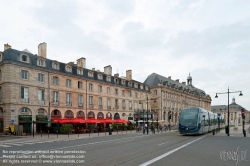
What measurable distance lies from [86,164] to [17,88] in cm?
2536

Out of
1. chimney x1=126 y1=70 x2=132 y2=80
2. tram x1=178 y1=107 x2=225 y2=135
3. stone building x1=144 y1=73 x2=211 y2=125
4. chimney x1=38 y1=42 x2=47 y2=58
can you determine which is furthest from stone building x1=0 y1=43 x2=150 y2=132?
tram x1=178 y1=107 x2=225 y2=135

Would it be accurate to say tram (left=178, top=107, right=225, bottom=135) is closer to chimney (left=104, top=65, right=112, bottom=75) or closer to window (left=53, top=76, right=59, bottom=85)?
window (left=53, top=76, right=59, bottom=85)

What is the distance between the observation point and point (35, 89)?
108 ft

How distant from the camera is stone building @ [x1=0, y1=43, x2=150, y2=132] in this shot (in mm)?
30531

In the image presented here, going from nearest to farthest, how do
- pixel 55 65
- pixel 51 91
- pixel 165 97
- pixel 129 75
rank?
pixel 51 91, pixel 55 65, pixel 129 75, pixel 165 97

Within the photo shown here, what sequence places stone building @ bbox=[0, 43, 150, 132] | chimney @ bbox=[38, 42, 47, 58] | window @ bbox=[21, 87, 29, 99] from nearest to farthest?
1. stone building @ bbox=[0, 43, 150, 132]
2. window @ bbox=[21, 87, 29, 99]
3. chimney @ bbox=[38, 42, 47, 58]

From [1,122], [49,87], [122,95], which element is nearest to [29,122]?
[1,122]

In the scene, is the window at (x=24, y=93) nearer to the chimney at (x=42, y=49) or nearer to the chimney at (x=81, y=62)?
the chimney at (x=42, y=49)

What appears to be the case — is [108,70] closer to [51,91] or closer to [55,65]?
[55,65]

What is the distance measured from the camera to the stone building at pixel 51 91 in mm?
30531

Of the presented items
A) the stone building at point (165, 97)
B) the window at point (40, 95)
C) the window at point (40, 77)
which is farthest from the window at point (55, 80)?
the stone building at point (165, 97)

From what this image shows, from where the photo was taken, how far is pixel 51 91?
35.2 metres

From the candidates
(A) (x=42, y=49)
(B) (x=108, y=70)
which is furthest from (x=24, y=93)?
(B) (x=108, y=70)

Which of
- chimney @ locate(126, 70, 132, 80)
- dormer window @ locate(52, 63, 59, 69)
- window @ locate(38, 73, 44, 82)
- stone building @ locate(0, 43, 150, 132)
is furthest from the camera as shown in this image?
chimney @ locate(126, 70, 132, 80)
